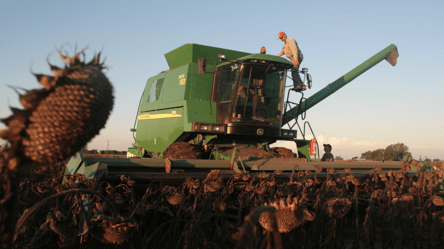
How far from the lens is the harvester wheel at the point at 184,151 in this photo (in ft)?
20.2

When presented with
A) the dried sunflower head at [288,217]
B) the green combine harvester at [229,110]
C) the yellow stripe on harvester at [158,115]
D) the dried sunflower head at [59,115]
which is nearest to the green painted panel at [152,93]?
the yellow stripe on harvester at [158,115]

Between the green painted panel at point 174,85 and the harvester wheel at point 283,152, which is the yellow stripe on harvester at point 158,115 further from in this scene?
the harvester wheel at point 283,152

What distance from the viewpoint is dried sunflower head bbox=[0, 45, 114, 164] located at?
0.76m

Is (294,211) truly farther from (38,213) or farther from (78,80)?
(38,213)

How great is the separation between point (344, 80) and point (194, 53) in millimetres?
4181

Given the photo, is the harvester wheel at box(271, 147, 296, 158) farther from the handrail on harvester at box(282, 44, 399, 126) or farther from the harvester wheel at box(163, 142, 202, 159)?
the harvester wheel at box(163, 142, 202, 159)

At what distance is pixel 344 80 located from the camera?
9.29 metres

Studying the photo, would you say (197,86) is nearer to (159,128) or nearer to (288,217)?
(159,128)

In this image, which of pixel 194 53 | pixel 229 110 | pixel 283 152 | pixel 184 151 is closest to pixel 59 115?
pixel 184 151

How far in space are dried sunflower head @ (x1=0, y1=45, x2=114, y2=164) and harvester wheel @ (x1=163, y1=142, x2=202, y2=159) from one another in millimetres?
5303

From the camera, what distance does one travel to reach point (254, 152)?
654cm

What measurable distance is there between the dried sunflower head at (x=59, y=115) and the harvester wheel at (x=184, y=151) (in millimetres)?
5303

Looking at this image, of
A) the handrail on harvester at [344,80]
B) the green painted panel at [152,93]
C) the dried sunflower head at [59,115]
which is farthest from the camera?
the green painted panel at [152,93]

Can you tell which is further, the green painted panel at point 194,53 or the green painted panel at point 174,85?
the green painted panel at point 194,53
